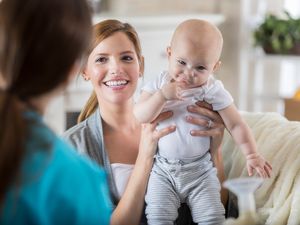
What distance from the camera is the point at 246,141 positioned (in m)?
1.59

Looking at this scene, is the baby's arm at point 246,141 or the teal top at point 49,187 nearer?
the teal top at point 49,187

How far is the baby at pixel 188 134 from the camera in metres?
1.53

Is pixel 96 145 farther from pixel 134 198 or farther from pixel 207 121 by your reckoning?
pixel 207 121

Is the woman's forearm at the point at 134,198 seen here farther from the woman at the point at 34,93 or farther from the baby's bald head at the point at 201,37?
the woman at the point at 34,93

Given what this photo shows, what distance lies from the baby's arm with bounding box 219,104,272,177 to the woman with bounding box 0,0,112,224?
623 mm

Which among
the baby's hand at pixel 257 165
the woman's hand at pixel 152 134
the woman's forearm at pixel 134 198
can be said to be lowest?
the woman's forearm at pixel 134 198

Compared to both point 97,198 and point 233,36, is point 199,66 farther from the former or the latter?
point 233,36

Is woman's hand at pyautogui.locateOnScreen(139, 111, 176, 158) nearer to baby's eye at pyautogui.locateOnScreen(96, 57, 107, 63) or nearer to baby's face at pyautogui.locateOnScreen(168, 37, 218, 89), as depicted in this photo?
baby's face at pyautogui.locateOnScreen(168, 37, 218, 89)

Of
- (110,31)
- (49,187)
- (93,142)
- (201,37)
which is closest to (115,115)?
(93,142)

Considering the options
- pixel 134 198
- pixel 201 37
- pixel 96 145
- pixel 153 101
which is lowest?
pixel 134 198

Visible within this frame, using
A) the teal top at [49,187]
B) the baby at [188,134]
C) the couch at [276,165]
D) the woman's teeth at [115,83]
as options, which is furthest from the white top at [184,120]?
the teal top at [49,187]

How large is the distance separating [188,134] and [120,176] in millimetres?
219

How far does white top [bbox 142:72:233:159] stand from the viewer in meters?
1.58

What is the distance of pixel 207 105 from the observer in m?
1.61
